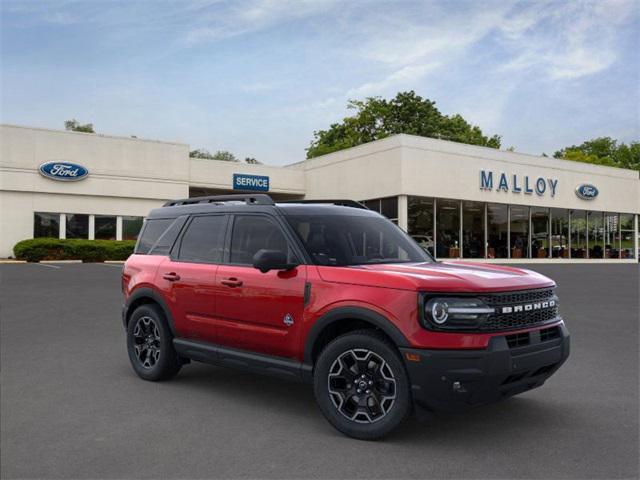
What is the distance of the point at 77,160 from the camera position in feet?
117

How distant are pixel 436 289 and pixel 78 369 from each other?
14.4 ft

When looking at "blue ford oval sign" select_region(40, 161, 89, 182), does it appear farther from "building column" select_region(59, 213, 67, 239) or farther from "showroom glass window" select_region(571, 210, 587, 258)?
"showroom glass window" select_region(571, 210, 587, 258)

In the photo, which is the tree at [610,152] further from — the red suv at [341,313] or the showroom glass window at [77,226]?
the red suv at [341,313]

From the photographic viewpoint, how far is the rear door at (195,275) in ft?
18.6

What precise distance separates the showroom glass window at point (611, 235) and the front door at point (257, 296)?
46.8 meters

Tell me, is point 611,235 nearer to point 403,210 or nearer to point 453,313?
point 403,210

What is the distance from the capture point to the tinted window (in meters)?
6.70

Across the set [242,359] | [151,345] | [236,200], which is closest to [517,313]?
[242,359]

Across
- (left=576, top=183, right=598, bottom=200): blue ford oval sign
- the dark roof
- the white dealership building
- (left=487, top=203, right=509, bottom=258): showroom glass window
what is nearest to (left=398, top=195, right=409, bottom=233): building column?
the white dealership building

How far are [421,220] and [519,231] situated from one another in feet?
29.0

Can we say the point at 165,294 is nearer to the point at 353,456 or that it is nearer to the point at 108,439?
the point at 108,439

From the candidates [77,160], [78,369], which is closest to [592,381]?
[78,369]

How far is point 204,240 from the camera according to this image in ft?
19.8

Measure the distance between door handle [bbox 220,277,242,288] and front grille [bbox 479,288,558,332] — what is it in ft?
7.07
